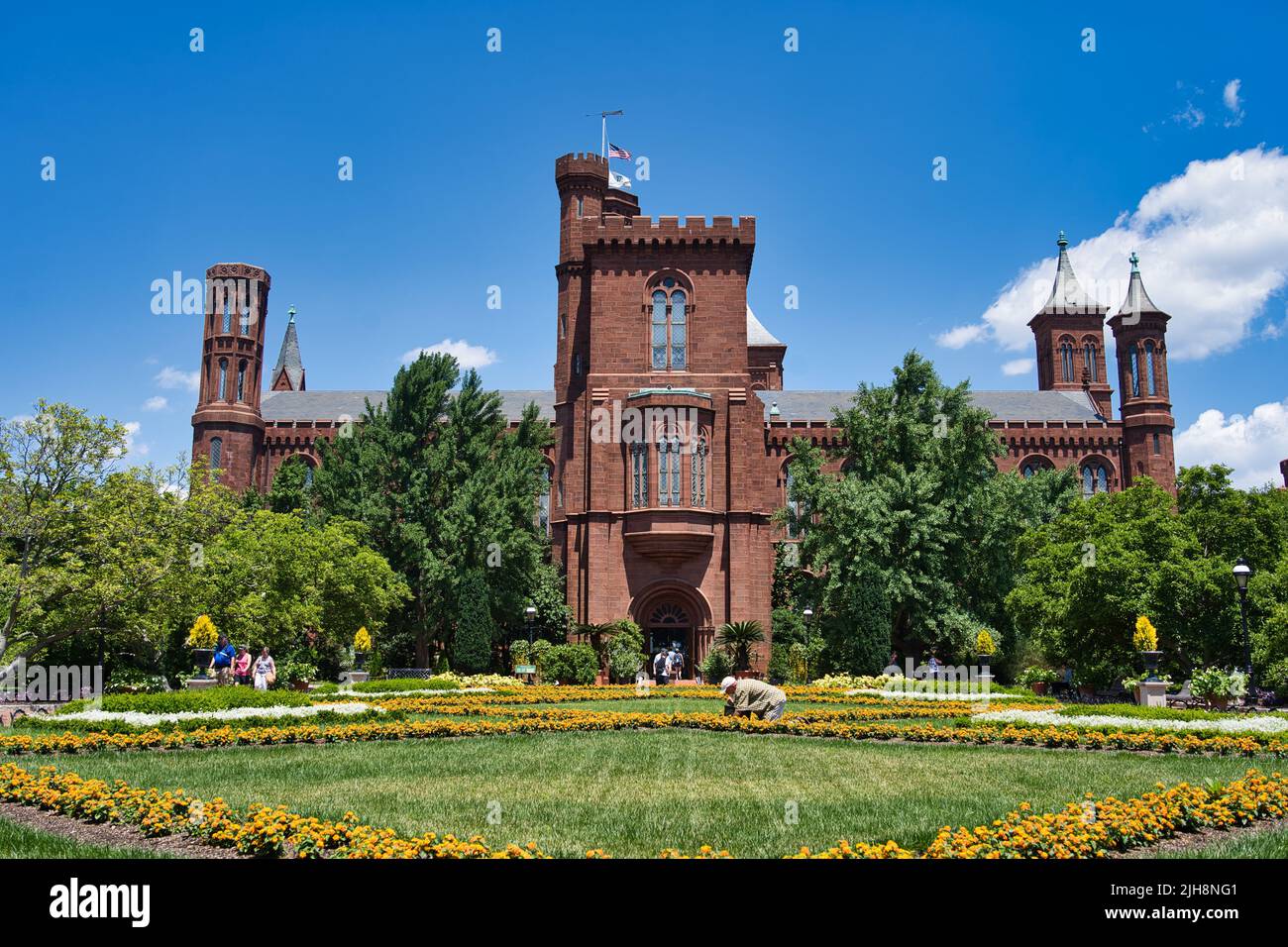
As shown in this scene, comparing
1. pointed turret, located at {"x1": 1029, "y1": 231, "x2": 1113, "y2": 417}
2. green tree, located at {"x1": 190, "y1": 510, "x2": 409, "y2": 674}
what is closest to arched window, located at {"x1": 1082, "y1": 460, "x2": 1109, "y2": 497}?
pointed turret, located at {"x1": 1029, "y1": 231, "x2": 1113, "y2": 417}

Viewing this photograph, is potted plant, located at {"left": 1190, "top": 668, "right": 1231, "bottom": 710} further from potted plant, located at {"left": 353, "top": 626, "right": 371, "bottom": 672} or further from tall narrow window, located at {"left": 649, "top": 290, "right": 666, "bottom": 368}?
potted plant, located at {"left": 353, "top": 626, "right": 371, "bottom": 672}

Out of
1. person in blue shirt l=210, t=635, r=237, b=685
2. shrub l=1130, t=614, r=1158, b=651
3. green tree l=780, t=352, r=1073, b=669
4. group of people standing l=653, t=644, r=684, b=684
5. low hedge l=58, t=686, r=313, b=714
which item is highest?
green tree l=780, t=352, r=1073, b=669

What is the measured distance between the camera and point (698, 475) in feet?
125

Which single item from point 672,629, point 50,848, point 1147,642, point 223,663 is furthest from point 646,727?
point 672,629

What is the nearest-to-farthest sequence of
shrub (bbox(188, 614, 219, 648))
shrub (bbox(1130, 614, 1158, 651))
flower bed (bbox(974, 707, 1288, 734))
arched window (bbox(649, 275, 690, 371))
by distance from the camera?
flower bed (bbox(974, 707, 1288, 734)) → shrub (bbox(188, 614, 219, 648)) → shrub (bbox(1130, 614, 1158, 651)) → arched window (bbox(649, 275, 690, 371))

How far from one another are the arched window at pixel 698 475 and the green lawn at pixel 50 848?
30.4 meters

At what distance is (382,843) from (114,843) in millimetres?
2623

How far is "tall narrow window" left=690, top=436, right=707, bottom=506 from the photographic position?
37750 millimetres

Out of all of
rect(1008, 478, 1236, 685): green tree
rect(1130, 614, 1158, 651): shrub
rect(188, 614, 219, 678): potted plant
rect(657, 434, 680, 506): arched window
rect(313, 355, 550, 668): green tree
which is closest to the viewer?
rect(188, 614, 219, 678): potted plant

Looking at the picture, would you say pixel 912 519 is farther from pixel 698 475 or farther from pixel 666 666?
pixel 666 666

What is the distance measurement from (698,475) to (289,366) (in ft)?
148

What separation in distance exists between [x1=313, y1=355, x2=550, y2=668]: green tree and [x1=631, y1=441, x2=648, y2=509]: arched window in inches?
194
